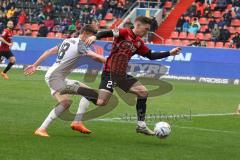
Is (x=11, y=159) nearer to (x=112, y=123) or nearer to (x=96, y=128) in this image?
(x=96, y=128)

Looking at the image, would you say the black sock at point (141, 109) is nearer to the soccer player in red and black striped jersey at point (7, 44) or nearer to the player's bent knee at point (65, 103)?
the player's bent knee at point (65, 103)

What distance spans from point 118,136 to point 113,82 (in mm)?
1035

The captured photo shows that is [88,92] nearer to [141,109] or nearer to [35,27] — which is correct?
[141,109]

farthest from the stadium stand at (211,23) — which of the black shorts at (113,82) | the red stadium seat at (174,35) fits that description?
the black shorts at (113,82)

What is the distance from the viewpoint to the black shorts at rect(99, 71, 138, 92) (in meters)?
12.6

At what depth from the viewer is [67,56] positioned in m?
12.7

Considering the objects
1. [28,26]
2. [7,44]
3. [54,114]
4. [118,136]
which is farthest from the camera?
[28,26]

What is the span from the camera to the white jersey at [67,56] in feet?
41.5

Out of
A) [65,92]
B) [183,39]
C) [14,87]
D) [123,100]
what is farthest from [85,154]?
[183,39]

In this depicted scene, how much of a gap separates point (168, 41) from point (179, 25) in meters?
2.14

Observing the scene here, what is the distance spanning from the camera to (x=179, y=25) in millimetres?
39469

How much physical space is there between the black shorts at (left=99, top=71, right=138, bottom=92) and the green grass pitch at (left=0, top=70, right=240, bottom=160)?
0.93 m

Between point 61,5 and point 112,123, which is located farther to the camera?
point 61,5

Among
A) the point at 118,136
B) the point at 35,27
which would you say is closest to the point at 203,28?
the point at 35,27
